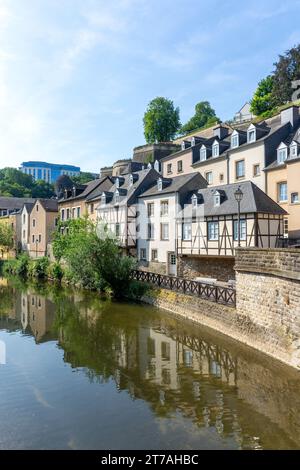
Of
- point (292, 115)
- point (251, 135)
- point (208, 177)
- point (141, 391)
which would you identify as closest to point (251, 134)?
point (251, 135)

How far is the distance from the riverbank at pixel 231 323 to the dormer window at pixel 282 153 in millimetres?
11475

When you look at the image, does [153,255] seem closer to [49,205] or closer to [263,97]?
[49,205]

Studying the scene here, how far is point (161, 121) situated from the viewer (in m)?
61.1

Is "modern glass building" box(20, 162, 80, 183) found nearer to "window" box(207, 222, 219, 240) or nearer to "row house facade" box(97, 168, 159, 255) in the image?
"row house facade" box(97, 168, 159, 255)

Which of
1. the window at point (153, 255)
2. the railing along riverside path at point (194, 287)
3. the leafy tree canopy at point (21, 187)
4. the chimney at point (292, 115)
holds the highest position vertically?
the leafy tree canopy at point (21, 187)

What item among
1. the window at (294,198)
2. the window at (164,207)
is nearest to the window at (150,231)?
the window at (164,207)

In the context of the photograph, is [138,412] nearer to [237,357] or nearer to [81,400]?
[81,400]

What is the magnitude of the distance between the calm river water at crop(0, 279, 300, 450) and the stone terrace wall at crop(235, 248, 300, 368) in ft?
2.16

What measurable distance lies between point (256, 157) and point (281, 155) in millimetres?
2164

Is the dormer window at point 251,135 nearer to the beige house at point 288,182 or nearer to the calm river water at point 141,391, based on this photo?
the beige house at point 288,182

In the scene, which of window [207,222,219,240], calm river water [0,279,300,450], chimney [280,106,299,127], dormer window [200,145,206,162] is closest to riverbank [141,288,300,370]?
calm river water [0,279,300,450]

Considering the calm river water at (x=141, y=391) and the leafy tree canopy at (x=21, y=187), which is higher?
the leafy tree canopy at (x=21, y=187)

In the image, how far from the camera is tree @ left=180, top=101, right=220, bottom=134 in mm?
64438

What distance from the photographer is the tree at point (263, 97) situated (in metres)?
51.2
